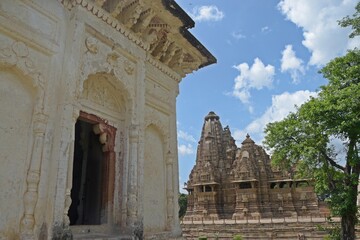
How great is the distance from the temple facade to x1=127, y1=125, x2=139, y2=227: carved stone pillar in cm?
2

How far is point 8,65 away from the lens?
177 inches

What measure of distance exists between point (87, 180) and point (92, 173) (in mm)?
209

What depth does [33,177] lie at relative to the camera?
4480 mm

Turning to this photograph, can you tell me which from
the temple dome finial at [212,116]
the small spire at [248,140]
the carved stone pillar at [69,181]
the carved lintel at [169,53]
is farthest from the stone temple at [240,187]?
the carved stone pillar at [69,181]

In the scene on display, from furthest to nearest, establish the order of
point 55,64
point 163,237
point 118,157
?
1. point 163,237
2. point 118,157
3. point 55,64

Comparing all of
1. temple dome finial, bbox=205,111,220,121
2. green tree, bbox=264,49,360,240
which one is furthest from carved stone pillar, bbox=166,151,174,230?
temple dome finial, bbox=205,111,220,121

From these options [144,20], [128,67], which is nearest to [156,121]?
[128,67]

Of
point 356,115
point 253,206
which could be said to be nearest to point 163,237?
point 356,115

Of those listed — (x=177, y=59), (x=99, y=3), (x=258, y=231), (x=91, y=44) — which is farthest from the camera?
(x=258, y=231)

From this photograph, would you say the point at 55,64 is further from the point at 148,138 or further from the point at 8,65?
the point at 148,138

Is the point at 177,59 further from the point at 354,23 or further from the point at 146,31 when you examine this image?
the point at 354,23

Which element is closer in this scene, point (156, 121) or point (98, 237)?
point (98, 237)

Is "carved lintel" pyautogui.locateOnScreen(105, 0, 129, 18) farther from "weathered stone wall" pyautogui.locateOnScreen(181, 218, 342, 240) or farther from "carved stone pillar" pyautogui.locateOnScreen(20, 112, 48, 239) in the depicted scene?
"weathered stone wall" pyautogui.locateOnScreen(181, 218, 342, 240)

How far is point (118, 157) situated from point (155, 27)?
3.16 meters
